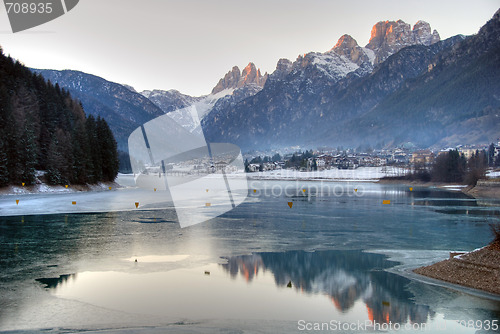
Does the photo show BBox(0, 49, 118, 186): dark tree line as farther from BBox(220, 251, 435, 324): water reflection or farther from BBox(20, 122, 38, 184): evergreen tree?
BBox(220, 251, 435, 324): water reflection

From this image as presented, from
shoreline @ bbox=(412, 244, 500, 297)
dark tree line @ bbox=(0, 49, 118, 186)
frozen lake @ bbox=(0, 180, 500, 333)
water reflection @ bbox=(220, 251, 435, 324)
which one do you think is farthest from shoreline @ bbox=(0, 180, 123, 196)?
shoreline @ bbox=(412, 244, 500, 297)

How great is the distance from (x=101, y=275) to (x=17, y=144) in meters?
56.6

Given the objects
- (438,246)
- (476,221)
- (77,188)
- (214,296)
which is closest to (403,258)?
(438,246)

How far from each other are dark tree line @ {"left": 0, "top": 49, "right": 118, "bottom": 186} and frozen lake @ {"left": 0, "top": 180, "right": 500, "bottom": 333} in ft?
114

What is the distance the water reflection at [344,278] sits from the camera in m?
16.6

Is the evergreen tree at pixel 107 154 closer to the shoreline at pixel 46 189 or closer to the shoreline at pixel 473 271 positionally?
the shoreline at pixel 46 189

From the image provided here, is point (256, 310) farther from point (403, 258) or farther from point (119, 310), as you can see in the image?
point (403, 258)

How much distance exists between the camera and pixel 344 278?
21078mm

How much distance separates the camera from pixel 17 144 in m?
69.9

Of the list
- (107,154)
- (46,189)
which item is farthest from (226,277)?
(107,154)

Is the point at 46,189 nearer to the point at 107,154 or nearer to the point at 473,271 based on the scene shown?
the point at 107,154

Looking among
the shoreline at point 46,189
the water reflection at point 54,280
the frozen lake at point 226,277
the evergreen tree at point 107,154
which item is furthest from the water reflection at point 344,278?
the evergreen tree at point 107,154

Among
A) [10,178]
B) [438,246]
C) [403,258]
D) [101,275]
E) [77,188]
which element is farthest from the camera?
[77,188]

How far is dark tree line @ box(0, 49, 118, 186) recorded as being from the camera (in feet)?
229
